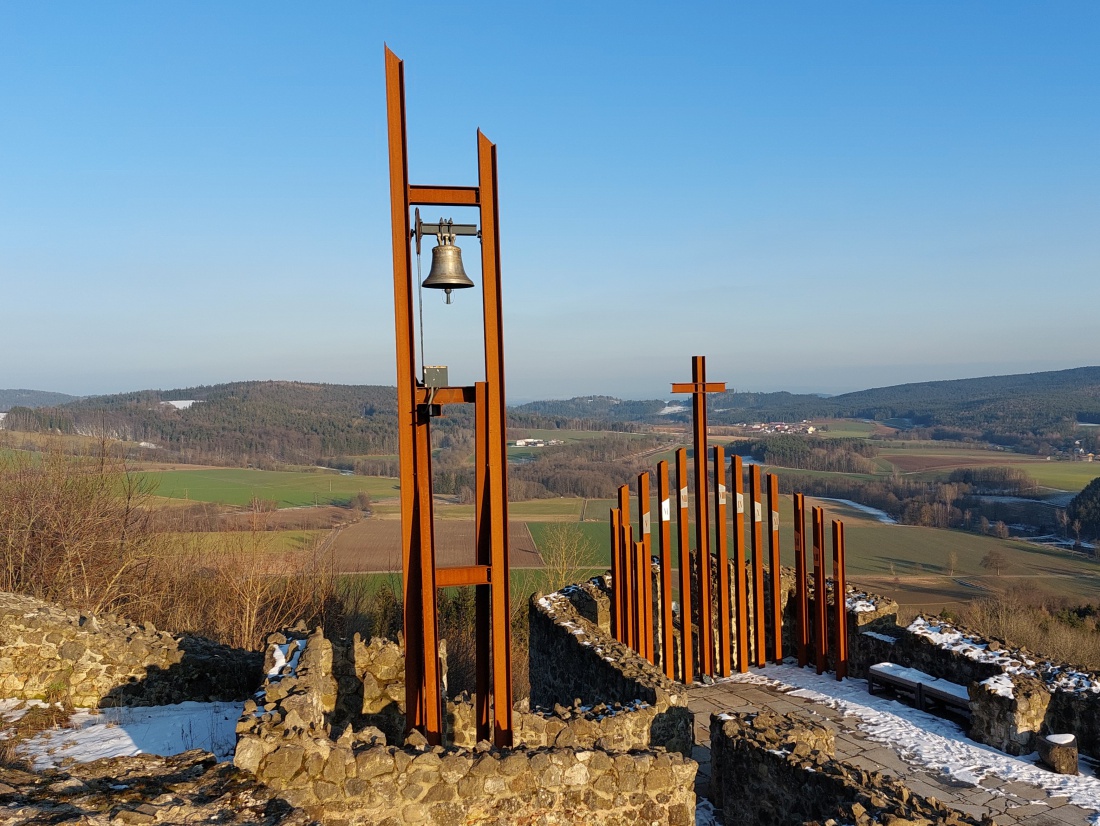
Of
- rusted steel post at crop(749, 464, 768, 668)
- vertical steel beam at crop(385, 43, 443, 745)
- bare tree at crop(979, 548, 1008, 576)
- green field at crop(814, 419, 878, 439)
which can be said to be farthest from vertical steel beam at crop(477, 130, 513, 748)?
green field at crop(814, 419, 878, 439)

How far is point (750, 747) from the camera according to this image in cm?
808

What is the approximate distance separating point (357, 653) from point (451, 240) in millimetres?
4634

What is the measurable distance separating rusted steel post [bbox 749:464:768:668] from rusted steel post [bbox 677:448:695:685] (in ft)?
3.89

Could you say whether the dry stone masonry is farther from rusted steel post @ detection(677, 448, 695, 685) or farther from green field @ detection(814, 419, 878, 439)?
green field @ detection(814, 419, 878, 439)

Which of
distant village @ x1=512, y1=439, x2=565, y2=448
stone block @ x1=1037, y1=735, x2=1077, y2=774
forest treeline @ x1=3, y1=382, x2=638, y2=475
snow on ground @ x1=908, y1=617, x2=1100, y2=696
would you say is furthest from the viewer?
distant village @ x1=512, y1=439, x2=565, y2=448

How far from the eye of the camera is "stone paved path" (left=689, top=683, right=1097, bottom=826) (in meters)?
8.03

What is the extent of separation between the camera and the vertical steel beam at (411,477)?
6.78 metres

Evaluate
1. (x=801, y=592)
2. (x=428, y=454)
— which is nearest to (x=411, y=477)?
(x=428, y=454)

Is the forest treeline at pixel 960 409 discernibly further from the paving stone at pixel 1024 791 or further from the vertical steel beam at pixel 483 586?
the vertical steel beam at pixel 483 586

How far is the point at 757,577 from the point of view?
13.8m

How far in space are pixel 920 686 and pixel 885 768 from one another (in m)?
2.41

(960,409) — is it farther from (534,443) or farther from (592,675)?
(592,675)

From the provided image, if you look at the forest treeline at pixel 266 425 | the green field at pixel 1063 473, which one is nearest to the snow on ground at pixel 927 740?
the forest treeline at pixel 266 425

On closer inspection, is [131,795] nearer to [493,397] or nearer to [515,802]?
[515,802]
